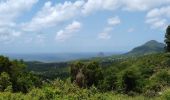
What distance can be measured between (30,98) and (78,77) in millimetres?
50201

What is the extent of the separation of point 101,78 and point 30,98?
51.9m

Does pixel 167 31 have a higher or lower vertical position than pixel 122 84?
higher

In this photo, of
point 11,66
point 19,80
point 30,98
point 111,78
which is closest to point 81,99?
point 30,98

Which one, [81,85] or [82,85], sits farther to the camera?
[81,85]

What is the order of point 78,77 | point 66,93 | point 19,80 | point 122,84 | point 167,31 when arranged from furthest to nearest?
point 167,31 → point 78,77 → point 122,84 → point 19,80 → point 66,93

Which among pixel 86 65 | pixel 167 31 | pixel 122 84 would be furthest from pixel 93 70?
pixel 167 31

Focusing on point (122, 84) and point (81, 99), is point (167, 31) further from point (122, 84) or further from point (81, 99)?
point (81, 99)

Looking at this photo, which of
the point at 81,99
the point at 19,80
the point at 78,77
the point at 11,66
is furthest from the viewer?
the point at 78,77

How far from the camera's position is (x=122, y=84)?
2403 inches

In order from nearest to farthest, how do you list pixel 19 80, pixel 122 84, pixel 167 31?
1. pixel 19 80
2. pixel 122 84
3. pixel 167 31

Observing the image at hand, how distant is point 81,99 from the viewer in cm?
1964

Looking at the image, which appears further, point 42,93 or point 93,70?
point 93,70

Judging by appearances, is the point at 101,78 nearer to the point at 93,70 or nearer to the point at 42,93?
the point at 93,70

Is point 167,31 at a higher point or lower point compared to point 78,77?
higher
